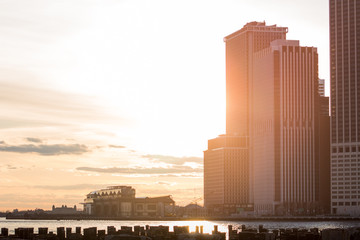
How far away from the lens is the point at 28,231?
8912cm

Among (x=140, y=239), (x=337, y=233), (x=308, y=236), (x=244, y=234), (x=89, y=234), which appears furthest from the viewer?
(x=89, y=234)

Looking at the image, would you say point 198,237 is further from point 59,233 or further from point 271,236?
point 59,233

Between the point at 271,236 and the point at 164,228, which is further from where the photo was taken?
the point at 164,228

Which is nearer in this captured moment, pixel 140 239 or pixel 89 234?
pixel 140 239

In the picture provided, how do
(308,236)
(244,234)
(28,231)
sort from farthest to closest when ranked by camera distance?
(28,231), (308,236), (244,234)

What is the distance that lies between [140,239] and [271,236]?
24.4 m

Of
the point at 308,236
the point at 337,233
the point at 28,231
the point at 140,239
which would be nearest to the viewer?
the point at 140,239

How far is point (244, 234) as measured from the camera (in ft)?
213

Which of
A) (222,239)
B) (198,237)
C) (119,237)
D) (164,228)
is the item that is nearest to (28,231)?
(164,228)

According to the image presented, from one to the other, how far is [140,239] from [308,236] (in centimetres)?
3528

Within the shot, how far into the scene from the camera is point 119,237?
156 ft

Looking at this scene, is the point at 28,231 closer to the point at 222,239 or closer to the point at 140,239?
the point at 222,239

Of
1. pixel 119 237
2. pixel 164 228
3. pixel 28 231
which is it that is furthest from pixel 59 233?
pixel 119 237

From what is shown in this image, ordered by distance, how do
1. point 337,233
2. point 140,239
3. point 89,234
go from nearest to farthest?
point 140,239, point 337,233, point 89,234
